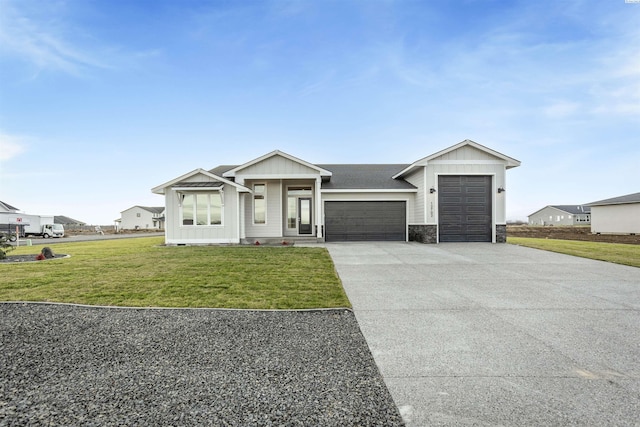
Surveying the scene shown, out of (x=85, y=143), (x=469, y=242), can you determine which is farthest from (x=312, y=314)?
(x=85, y=143)

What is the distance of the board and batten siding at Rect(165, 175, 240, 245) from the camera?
47.7ft

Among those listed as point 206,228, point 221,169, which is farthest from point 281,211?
point 221,169

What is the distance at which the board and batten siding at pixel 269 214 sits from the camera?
16.0 metres

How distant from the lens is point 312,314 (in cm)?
448

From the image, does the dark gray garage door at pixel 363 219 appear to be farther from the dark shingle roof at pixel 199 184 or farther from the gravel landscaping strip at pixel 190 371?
the gravel landscaping strip at pixel 190 371

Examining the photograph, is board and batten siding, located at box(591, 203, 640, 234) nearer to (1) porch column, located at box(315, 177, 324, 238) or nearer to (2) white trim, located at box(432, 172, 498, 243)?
(2) white trim, located at box(432, 172, 498, 243)

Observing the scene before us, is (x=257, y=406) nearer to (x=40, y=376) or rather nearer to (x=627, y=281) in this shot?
(x=40, y=376)

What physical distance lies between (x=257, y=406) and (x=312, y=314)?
7.50ft

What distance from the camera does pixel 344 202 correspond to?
1622 cm

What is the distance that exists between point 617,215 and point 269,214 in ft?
102

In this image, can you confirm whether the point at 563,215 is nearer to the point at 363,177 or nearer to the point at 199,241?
the point at 363,177

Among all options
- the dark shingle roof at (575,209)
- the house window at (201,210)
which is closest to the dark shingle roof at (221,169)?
the house window at (201,210)

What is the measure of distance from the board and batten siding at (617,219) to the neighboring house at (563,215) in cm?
3385

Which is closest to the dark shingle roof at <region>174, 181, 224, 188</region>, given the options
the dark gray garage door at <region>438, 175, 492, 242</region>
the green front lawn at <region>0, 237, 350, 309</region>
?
the green front lawn at <region>0, 237, 350, 309</region>
